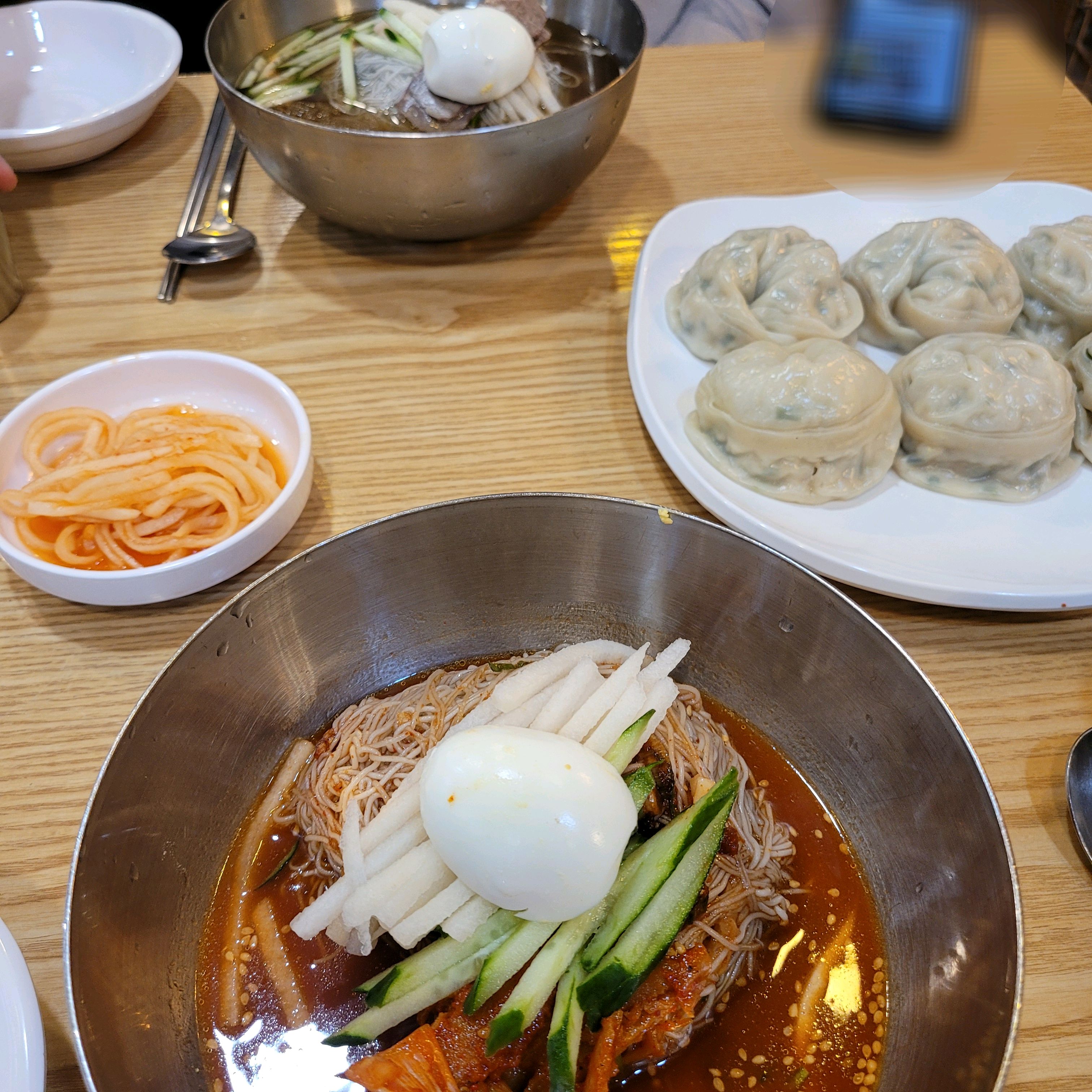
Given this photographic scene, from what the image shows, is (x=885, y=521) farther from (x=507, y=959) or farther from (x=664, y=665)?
(x=507, y=959)

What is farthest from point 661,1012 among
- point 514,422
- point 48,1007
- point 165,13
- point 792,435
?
point 165,13

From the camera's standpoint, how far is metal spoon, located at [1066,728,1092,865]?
105cm

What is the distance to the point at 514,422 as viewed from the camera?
1.58 meters

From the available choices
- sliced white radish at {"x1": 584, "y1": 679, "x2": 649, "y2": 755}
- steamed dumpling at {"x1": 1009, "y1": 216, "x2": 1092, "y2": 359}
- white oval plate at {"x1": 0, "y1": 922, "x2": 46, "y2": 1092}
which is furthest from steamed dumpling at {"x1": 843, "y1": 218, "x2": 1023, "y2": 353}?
white oval plate at {"x1": 0, "y1": 922, "x2": 46, "y2": 1092}

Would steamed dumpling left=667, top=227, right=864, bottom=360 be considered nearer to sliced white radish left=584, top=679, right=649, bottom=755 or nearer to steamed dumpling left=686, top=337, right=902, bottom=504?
steamed dumpling left=686, top=337, right=902, bottom=504

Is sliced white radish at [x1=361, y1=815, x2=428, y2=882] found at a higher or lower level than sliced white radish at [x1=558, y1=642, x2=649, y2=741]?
lower

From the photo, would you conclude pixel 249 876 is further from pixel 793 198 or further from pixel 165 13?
pixel 165 13

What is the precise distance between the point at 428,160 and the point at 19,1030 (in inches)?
55.9

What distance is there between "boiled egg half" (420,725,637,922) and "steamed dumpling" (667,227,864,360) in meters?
1.01

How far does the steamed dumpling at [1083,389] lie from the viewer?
1498 mm

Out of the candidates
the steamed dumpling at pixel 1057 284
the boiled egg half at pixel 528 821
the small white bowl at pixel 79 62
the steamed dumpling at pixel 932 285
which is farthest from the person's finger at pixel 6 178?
the steamed dumpling at pixel 1057 284

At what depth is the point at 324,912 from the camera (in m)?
0.94

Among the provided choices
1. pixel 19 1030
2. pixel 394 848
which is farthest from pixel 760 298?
pixel 19 1030

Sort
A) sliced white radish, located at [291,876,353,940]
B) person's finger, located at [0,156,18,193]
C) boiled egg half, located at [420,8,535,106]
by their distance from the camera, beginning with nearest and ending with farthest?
1. sliced white radish, located at [291,876,353,940]
2. boiled egg half, located at [420,8,535,106]
3. person's finger, located at [0,156,18,193]
